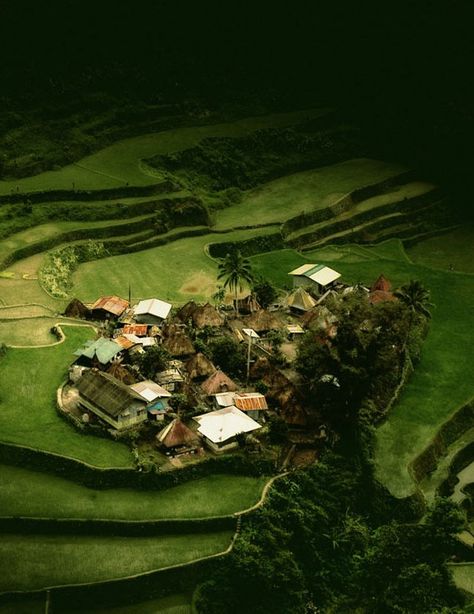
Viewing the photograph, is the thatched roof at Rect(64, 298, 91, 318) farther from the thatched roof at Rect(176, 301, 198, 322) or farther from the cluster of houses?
the thatched roof at Rect(176, 301, 198, 322)

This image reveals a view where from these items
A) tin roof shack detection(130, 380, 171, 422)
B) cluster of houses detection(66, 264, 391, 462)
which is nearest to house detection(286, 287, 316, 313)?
cluster of houses detection(66, 264, 391, 462)

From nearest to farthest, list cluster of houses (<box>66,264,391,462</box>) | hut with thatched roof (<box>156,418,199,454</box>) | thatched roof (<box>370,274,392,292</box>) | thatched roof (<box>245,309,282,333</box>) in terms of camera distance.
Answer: hut with thatched roof (<box>156,418,199,454</box>)
cluster of houses (<box>66,264,391,462</box>)
thatched roof (<box>245,309,282,333</box>)
thatched roof (<box>370,274,392,292</box>)

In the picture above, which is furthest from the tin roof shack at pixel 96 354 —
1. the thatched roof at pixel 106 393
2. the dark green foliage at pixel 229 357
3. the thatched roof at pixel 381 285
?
the thatched roof at pixel 381 285

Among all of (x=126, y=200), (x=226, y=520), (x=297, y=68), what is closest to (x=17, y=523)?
(x=226, y=520)

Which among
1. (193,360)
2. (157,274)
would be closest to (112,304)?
(157,274)

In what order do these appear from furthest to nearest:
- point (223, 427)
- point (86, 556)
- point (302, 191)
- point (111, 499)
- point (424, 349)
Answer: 1. point (302, 191)
2. point (424, 349)
3. point (223, 427)
4. point (111, 499)
5. point (86, 556)

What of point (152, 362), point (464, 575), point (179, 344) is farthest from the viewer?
point (179, 344)

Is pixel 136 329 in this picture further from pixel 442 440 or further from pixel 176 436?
pixel 442 440
